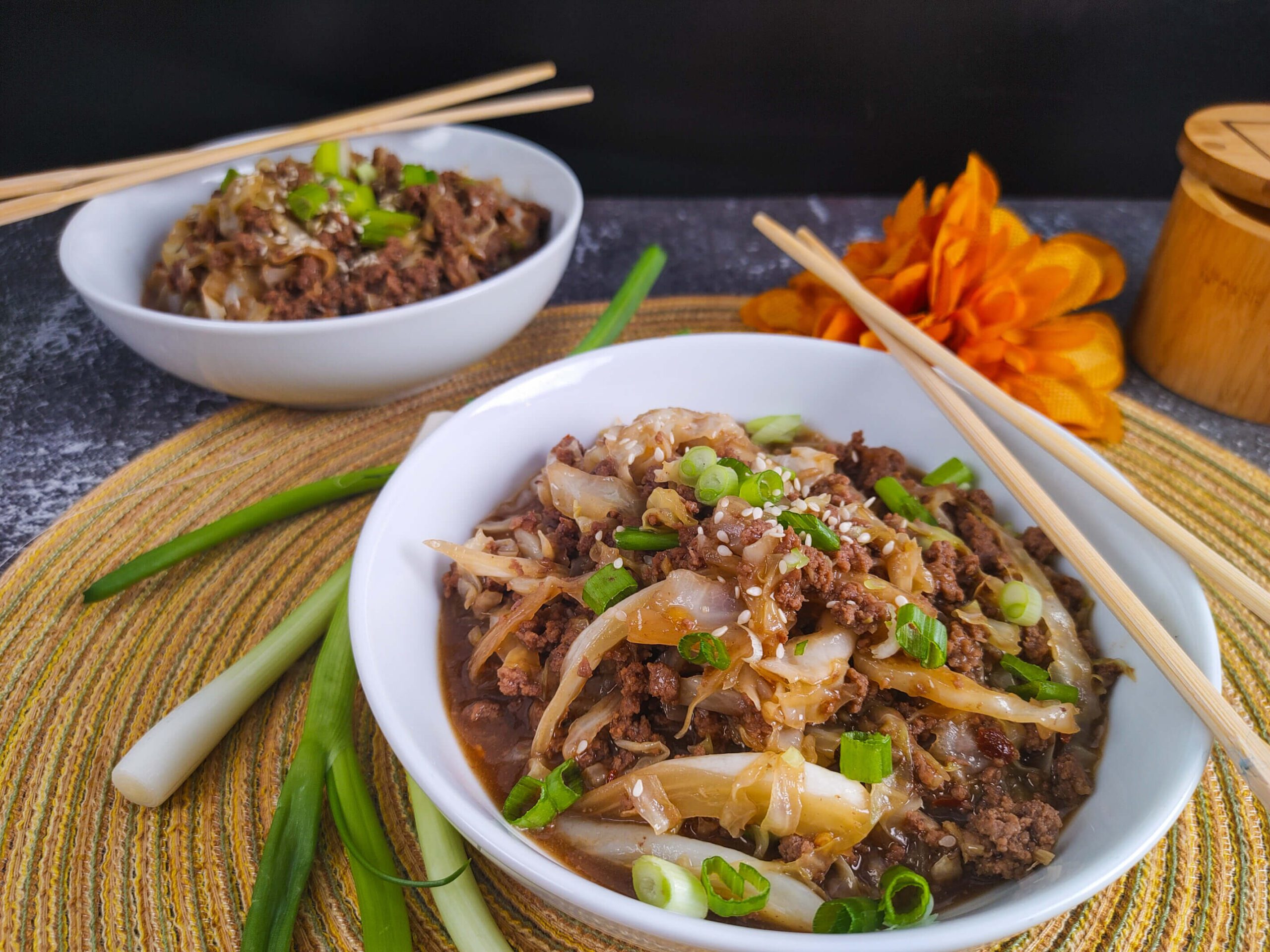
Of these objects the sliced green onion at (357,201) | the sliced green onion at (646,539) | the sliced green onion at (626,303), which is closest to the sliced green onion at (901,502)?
the sliced green onion at (646,539)

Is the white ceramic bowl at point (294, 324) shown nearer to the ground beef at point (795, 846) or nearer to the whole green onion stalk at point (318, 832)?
the whole green onion stalk at point (318, 832)

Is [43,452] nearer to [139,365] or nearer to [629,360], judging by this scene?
[139,365]

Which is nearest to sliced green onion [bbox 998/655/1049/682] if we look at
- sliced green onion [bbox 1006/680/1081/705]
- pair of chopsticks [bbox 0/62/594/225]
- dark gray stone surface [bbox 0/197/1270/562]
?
sliced green onion [bbox 1006/680/1081/705]

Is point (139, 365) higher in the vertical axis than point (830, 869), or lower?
lower

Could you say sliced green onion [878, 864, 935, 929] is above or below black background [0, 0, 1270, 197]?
below

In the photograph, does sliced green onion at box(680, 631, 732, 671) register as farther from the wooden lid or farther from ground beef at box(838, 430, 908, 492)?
the wooden lid

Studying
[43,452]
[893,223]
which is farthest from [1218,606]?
[43,452]

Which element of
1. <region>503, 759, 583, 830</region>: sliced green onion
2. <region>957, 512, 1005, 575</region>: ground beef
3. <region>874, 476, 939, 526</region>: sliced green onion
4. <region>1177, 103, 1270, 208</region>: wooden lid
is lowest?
<region>503, 759, 583, 830</region>: sliced green onion
